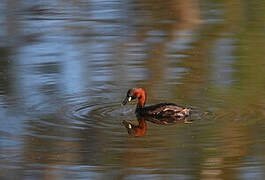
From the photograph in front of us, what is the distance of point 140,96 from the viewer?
Result: 1011cm

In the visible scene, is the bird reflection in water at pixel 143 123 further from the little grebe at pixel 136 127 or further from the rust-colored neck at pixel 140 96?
the rust-colored neck at pixel 140 96

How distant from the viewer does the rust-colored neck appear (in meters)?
10.1

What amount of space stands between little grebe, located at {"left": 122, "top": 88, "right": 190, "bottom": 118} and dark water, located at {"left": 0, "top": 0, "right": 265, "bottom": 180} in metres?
0.15

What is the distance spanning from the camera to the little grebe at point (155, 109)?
955 cm

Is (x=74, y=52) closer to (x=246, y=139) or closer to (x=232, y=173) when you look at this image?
(x=246, y=139)

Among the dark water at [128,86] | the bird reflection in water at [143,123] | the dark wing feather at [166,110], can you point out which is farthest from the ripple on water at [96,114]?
the dark wing feather at [166,110]

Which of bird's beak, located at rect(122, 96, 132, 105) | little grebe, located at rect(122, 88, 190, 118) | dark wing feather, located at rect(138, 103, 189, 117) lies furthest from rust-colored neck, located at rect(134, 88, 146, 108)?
dark wing feather, located at rect(138, 103, 189, 117)

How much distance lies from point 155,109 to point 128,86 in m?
1.41

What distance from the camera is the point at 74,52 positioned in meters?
13.3

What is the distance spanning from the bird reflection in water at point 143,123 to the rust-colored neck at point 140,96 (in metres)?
0.27

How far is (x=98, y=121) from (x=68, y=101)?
93 centimetres

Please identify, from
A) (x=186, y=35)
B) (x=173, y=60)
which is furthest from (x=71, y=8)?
(x=173, y=60)

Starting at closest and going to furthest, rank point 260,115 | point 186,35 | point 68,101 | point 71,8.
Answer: point 260,115 → point 68,101 → point 186,35 → point 71,8

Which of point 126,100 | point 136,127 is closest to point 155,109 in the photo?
point 136,127
